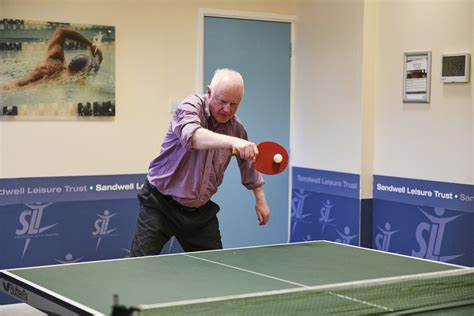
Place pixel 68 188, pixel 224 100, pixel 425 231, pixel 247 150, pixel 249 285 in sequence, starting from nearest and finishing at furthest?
pixel 249 285 → pixel 247 150 → pixel 224 100 → pixel 68 188 → pixel 425 231

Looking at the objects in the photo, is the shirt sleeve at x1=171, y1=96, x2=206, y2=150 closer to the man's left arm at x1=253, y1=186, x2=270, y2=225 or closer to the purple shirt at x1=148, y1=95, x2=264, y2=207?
the purple shirt at x1=148, y1=95, x2=264, y2=207

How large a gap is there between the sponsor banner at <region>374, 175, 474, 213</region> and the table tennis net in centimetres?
231

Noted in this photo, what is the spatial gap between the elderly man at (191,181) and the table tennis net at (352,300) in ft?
3.94

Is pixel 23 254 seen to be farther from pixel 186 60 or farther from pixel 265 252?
pixel 265 252

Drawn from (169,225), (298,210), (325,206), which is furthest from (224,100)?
(298,210)

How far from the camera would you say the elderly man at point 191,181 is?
150 inches

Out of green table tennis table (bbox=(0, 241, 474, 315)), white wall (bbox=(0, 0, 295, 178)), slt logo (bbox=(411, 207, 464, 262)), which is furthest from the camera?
slt logo (bbox=(411, 207, 464, 262))

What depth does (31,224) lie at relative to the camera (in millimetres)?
5383

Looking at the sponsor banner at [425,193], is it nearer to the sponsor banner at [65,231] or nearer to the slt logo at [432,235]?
the slt logo at [432,235]

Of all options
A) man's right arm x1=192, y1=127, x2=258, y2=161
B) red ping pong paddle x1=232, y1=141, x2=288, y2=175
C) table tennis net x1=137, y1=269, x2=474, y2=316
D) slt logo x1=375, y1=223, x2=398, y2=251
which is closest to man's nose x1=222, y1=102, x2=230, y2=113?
man's right arm x1=192, y1=127, x2=258, y2=161

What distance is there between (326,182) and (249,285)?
344 centimetres

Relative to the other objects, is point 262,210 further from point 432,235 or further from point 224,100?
point 432,235

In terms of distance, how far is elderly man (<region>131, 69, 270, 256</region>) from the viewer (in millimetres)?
3809

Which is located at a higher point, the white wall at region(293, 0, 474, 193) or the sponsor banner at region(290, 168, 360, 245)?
the white wall at region(293, 0, 474, 193)
